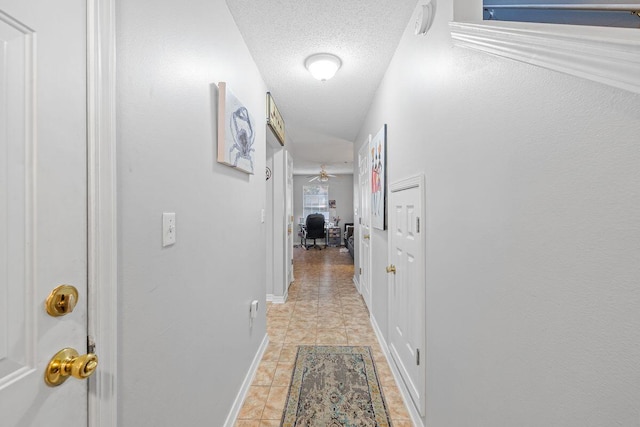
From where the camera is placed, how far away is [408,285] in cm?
175

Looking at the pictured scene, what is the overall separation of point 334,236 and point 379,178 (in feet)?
22.2

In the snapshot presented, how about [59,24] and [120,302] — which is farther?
[120,302]

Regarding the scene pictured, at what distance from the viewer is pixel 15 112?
501 mm

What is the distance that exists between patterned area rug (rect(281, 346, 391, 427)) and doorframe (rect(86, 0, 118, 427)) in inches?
49.6

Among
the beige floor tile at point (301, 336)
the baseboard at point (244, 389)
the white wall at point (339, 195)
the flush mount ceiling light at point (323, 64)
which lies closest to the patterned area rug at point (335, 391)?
the beige floor tile at point (301, 336)

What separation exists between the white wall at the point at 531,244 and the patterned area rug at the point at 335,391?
494 millimetres

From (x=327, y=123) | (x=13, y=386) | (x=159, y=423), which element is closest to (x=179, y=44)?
(x=13, y=386)

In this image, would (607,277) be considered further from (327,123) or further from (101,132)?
Answer: (327,123)

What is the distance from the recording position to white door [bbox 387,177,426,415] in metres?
1.48

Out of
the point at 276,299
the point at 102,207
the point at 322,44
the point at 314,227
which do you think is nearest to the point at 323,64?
the point at 322,44

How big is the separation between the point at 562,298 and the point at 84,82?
120cm

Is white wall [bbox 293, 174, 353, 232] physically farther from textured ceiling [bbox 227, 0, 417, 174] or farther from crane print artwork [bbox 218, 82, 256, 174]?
crane print artwork [bbox 218, 82, 256, 174]

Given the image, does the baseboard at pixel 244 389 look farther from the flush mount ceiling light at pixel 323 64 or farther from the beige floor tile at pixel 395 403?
the flush mount ceiling light at pixel 323 64

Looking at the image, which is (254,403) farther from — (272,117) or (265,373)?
(272,117)
